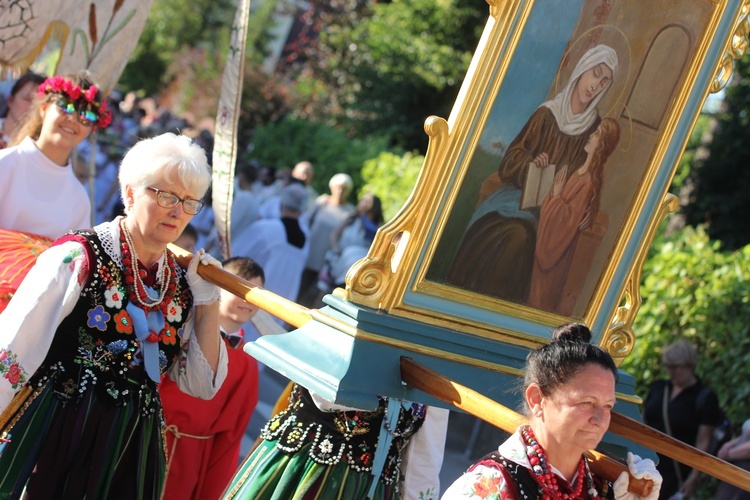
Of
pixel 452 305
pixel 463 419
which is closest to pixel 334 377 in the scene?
pixel 452 305

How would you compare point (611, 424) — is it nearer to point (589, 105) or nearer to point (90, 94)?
point (589, 105)

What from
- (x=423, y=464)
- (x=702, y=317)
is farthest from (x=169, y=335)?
(x=702, y=317)

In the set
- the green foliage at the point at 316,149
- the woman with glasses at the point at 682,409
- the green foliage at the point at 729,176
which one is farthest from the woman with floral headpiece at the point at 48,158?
the green foliage at the point at 729,176

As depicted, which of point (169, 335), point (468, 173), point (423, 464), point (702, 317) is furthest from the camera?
point (702, 317)

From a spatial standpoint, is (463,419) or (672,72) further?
(463,419)

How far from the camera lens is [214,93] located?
21484mm

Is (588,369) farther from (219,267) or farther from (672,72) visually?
(219,267)

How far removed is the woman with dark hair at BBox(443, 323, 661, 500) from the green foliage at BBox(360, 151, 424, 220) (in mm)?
7686

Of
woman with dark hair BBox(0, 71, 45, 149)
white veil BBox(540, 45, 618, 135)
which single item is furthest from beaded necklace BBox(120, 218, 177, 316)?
woman with dark hair BBox(0, 71, 45, 149)

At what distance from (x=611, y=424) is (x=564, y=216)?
0.70m

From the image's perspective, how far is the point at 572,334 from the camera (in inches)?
105

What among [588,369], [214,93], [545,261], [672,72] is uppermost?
[214,93]

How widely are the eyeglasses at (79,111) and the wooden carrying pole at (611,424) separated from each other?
150 cm

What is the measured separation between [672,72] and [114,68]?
319cm
